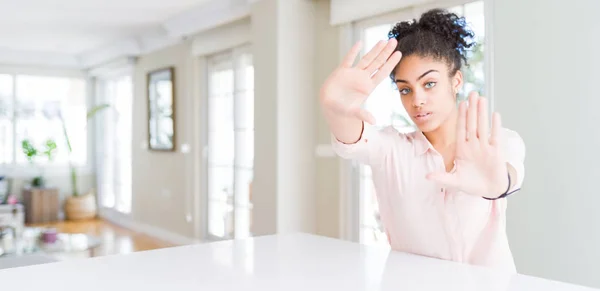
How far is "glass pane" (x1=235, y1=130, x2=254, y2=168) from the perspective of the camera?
4.85 m

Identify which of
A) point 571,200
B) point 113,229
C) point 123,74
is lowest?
point 113,229

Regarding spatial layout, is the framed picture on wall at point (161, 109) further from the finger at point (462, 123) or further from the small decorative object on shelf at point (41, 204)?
the finger at point (462, 123)

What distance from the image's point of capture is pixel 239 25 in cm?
483

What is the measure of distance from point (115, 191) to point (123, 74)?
1.62 metres

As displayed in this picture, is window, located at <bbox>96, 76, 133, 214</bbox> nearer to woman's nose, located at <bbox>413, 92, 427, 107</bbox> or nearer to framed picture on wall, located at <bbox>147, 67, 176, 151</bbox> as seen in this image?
framed picture on wall, located at <bbox>147, 67, 176, 151</bbox>

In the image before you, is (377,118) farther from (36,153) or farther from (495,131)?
(36,153)

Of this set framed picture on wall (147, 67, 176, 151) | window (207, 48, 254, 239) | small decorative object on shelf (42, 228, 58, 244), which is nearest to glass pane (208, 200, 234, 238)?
window (207, 48, 254, 239)

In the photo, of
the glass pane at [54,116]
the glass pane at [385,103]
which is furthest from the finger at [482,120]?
the glass pane at [54,116]

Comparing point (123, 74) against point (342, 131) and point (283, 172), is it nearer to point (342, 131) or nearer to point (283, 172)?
point (283, 172)

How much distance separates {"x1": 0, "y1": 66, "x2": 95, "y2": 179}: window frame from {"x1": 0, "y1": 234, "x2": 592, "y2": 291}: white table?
722 centimetres

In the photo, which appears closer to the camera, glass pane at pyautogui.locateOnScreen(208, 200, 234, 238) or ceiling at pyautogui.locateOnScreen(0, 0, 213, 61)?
ceiling at pyautogui.locateOnScreen(0, 0, 213, 61)

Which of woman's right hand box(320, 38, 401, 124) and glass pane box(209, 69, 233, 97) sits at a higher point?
glass pane box(209, 69, 233, 97)

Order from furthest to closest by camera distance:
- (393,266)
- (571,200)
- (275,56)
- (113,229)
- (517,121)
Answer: (113,229) < (275,56) < (517,121) < (571,200) < (393,266)

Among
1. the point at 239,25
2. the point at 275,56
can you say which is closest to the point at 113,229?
the point at 239,25
